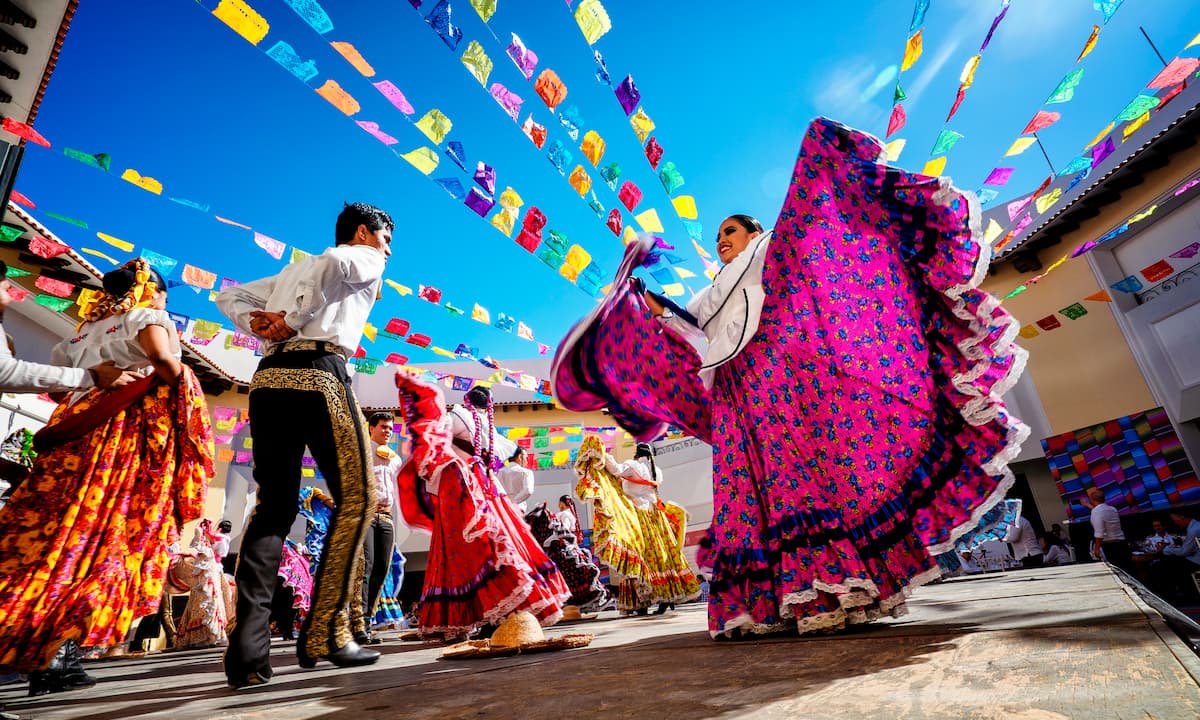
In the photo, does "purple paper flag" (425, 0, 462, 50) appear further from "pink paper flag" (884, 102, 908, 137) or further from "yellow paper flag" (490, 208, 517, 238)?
"pink paper flag" (884, 102, 908, 137)

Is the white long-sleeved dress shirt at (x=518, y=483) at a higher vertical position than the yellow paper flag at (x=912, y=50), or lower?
lower

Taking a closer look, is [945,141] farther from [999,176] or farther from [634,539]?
[634,539]

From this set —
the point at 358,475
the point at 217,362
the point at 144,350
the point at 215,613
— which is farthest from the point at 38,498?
the point at 217,362

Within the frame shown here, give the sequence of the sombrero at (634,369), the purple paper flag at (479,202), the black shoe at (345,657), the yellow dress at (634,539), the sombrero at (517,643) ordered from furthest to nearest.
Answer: the yellow dress at (634,539) < the purple paper flag at (479,202) < the sombrero at (634,369) < the sombrero at (517,643) < the black shoe at (345,657)

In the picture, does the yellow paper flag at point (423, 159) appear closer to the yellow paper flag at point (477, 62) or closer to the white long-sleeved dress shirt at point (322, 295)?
the yellow paper flag at point (477, 62)

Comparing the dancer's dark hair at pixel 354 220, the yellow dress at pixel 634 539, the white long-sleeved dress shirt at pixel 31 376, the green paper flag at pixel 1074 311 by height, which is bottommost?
the yellow dress at pixel 634 539

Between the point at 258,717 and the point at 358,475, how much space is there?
1.01 meters

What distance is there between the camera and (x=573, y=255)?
16.7ft

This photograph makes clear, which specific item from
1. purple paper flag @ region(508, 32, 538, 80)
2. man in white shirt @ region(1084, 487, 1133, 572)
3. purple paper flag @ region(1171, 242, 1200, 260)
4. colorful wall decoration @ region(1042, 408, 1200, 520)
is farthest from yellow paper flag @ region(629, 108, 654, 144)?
colorful wall decoration @ region(1042, 408, 1200, 520)

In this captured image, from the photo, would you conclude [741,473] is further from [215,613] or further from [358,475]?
[215,613]

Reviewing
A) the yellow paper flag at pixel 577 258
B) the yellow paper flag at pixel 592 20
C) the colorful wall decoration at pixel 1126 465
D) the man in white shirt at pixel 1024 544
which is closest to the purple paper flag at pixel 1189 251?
the colorful wall decoration at pixel 1126 465

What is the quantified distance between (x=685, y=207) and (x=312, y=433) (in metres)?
3.62

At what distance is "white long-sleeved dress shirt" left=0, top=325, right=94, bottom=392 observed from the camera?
5.58 ft

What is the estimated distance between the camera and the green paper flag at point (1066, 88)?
4.12 m
